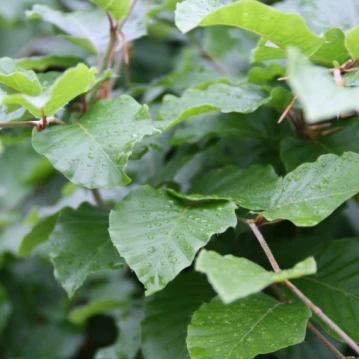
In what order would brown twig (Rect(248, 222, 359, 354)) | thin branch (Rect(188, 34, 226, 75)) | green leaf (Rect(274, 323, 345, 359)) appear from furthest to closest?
thin branch (Rect(188, 34, 226, 75)) → green leaf (Rect(274, 323, 345, 359)) → brown twig (Rect(248, 222, 359, 354))

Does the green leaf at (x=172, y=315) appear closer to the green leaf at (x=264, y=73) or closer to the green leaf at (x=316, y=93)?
the green leaf at (x=264, y=73)

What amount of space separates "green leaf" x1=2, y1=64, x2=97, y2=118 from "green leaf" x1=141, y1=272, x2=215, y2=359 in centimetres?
33

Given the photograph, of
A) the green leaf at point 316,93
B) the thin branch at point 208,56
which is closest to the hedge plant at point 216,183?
the green leaf at point 316,93

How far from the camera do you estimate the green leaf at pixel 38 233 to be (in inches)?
41.4

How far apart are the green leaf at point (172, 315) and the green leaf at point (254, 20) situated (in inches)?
15.5

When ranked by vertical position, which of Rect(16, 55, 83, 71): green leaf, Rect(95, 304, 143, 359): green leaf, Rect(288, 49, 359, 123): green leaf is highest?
Rect(288, 49, 359, 123): green leaf

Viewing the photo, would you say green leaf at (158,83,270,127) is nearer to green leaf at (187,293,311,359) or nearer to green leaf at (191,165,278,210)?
green leaf at (191,165,278,210)

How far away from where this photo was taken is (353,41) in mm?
699

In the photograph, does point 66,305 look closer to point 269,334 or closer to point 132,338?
point 132,338

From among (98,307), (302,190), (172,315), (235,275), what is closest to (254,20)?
(302,190)

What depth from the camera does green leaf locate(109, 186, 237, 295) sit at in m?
0.69

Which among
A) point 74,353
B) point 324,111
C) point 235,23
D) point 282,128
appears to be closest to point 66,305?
point 74,353

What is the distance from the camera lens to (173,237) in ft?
2.38

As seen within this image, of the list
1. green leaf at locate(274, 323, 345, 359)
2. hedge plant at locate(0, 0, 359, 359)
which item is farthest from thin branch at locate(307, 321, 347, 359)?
green leaf at locate(274, 323, 345, 359)
